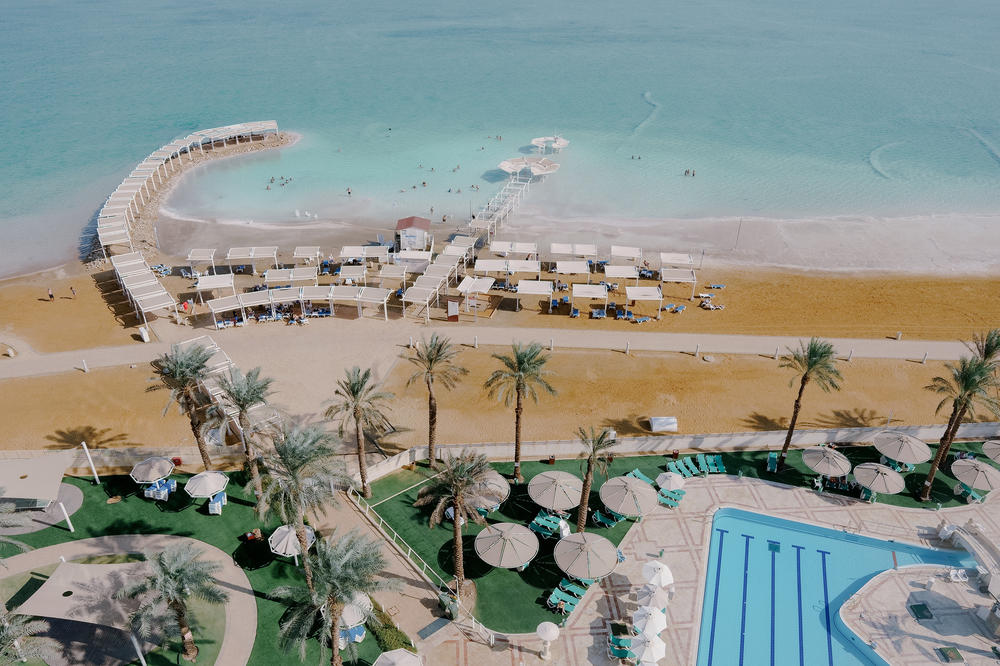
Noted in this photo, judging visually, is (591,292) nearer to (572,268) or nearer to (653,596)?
(572,268)

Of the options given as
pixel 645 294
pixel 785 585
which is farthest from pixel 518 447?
pixel 645 294

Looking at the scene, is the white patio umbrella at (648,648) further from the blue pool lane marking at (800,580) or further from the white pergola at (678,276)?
the white pergola at (678,276)

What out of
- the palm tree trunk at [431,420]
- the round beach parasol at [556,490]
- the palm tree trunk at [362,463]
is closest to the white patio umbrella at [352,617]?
the palm tree trunk at [362,463]

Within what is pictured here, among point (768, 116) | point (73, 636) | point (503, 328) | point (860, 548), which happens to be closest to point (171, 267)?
point (503, 328)

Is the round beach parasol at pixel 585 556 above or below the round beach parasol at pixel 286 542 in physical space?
above

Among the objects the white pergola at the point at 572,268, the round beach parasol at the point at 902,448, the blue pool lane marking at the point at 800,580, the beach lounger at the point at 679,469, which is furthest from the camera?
the white pergola at the point at 572,268

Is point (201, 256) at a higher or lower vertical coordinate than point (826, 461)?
higher

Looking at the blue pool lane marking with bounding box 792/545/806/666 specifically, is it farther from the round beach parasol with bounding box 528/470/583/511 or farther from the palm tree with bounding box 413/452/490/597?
the palm tree with bounding box 413/452/490/597
